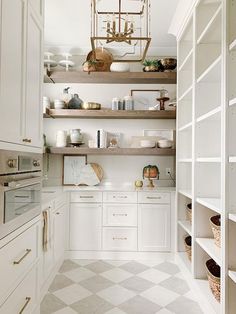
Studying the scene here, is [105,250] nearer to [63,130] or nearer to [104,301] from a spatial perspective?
[104,301]

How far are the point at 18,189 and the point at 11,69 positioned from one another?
638mm

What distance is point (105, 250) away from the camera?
3.46m

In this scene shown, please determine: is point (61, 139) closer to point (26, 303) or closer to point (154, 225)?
point (154, 225)

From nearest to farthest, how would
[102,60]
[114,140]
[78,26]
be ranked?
[78,26], [102,60], [114,140]

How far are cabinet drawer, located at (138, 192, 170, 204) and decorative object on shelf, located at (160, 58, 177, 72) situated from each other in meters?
1.66

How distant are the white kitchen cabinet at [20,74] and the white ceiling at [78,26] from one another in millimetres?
1191

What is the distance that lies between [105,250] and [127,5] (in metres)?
2.83

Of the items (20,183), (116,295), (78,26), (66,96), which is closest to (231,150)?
(20,183)

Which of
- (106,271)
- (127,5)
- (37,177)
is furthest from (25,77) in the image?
(106,271)

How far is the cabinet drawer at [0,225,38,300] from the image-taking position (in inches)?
52.7

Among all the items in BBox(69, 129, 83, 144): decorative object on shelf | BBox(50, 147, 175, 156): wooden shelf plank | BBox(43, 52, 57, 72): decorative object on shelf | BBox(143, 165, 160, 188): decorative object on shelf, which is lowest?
BBox(143, 165, 160, 188): decorative object on shelf

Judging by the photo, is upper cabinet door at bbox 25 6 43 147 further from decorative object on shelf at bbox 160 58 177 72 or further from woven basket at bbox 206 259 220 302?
decorative object on shelf at bbox 160 58 177 72

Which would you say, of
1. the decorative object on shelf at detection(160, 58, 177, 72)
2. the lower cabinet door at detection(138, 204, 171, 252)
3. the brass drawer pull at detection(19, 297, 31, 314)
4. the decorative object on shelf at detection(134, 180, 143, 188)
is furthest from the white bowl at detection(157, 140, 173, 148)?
the brass drawer pull at detection(19, 297, 31, 314)

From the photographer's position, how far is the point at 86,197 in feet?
11.4
